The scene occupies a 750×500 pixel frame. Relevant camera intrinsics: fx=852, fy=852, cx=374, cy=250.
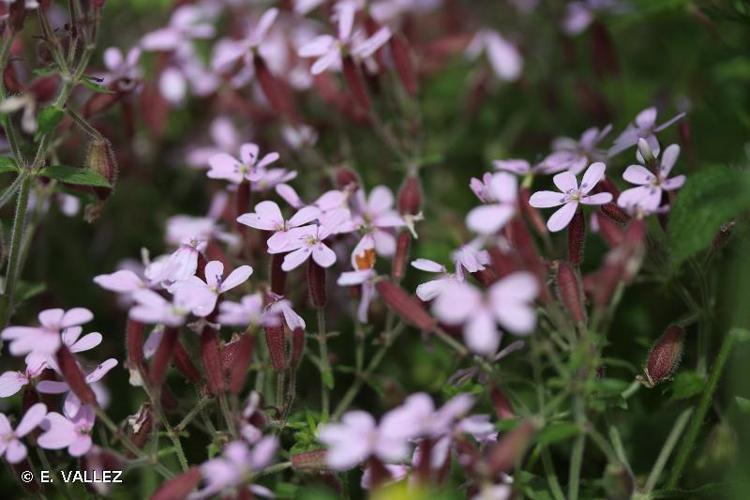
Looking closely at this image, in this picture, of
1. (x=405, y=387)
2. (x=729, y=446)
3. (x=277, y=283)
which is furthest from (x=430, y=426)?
(x=405, y=387)

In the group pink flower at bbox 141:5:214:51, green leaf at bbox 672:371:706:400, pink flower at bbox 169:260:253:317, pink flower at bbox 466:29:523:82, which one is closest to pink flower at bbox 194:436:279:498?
pink flower at bbox 169:260:253:317

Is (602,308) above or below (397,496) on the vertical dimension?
above

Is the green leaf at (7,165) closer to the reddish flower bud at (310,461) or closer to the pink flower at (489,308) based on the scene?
the reddish flower bud at (310,461)

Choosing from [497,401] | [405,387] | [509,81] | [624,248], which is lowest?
[405,387]

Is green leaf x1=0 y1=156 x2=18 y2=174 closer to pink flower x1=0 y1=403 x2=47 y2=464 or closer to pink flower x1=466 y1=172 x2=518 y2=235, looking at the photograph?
pink flower x1=0 y1=403 x2=47 y2=464

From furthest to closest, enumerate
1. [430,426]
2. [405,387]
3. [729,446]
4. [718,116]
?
[718,116] < [405,387] < [729,446] < [430,426]

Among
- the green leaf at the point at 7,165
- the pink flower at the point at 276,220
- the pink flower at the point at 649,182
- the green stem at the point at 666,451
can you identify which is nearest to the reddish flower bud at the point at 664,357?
the green stem at the point at 666,451

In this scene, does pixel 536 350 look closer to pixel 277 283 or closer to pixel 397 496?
pixel 397 496
